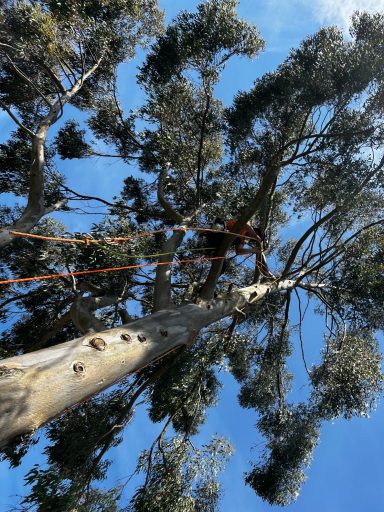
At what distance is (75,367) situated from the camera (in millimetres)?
2938

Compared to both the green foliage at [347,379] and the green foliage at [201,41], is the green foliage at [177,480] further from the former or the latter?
the green foliage at [201,41]

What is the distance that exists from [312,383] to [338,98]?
19.1 feet

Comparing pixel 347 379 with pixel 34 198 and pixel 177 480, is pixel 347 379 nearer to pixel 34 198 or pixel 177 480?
pixel 177 480

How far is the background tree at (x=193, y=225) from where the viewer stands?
643 centimetres

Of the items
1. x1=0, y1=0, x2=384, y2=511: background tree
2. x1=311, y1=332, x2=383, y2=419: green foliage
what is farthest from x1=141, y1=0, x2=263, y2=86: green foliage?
x1=311, y1=332, x2=383, y2=419: green foliage

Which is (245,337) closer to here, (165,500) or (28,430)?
(165,500)

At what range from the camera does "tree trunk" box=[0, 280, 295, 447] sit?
2.47m

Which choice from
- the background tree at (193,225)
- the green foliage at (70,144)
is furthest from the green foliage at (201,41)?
the green foliage at (70,144)

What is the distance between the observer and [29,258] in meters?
8.69

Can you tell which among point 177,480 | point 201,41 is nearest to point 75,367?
point 177,480

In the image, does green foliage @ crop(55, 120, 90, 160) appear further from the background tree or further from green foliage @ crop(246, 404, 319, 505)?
green foliage @ crop(246, 404, 319, 505)

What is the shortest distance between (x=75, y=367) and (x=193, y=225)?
6.22 meters

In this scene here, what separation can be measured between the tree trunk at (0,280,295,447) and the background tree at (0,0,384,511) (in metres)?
0.24

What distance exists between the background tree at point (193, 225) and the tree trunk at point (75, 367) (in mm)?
244
